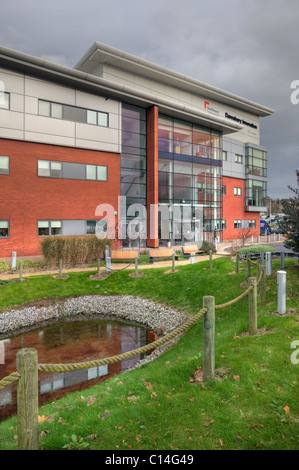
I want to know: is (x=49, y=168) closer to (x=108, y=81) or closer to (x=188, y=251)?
(x=108, y=81)

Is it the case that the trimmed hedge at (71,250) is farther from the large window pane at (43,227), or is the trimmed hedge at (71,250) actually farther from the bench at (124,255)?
the large window pane at (43,227)

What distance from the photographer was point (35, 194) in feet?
73.6

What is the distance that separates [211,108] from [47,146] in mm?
23507

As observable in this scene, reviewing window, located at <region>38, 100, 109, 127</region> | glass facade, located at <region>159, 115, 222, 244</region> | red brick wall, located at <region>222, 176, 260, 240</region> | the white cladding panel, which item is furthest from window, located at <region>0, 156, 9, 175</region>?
red brick wall, located at <region>222, 176, 260, 240</region>

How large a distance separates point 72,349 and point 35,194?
15.7m

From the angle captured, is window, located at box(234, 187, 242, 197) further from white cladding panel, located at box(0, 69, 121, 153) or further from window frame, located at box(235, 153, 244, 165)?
white cladding panel, located at box(0, 69, 121, 153)

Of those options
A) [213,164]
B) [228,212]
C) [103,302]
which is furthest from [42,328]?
[228,212]

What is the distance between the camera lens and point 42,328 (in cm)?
1217

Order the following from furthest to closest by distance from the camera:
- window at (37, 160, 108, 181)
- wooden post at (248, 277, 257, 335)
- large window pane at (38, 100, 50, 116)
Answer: window at (37, 160, 108, 181)
large window pane at (38, 100, 50, 116)
wooden post at (248, 277, 257, 335)

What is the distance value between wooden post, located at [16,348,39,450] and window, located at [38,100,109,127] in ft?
76.2

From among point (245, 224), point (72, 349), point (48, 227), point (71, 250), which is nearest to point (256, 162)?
point (245, 224)

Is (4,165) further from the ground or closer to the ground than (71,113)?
closer to the ground

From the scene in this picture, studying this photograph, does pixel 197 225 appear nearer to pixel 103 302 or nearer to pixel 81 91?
pixel 81 91

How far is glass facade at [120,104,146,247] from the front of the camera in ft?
90.7
